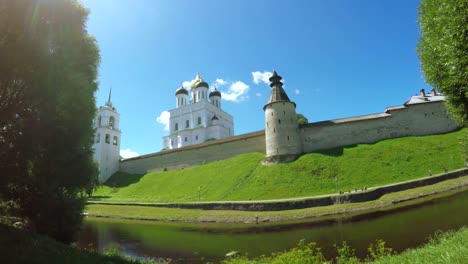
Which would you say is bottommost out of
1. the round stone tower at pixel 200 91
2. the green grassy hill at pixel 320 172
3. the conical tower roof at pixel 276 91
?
the green grassy hill at pixel 320 172

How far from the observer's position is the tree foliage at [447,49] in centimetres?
645

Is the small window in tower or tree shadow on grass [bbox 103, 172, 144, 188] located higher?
the small window in tower

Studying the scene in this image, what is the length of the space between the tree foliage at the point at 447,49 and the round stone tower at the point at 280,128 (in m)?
27.7

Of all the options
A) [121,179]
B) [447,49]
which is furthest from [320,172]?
[121,179]

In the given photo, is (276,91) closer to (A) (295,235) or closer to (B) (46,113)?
(A) (295,235)

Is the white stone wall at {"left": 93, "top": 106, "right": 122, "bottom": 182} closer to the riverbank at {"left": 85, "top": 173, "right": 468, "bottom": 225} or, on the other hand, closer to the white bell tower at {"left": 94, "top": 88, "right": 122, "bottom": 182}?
the white bell tower at {"left": 94, "top": 88, "right": 122, "bottom": 182}

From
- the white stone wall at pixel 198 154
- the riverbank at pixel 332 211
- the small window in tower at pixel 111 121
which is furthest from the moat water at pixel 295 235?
the small window in tower at pixel 111 121

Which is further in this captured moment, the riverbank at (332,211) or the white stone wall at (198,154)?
the white stone wall at (198,154)

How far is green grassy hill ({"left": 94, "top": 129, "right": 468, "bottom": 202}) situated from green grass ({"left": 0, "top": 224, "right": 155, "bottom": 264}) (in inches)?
900

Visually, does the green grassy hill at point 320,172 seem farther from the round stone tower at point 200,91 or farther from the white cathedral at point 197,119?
the round stone tower at point 200,91

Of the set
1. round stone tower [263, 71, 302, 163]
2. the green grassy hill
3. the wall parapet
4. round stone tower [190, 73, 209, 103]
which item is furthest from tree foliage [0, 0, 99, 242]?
round stone tower [190, 73, 209, 103]

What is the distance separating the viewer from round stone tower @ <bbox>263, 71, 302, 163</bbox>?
120ft

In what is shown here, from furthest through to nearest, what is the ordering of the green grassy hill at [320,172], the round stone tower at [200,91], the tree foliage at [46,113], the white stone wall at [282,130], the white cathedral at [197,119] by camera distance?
1. the round stone tower at [200,91]
2. the white cathedral at [197,119]
3. the white stone wall at [282,130]
4. the green grassy hill at [320,172]
5. the tree foliage at [46,113]

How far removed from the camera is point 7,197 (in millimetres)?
9016
